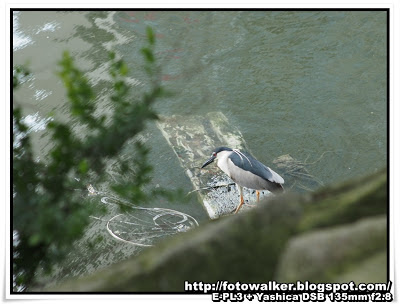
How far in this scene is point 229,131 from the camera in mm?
7281

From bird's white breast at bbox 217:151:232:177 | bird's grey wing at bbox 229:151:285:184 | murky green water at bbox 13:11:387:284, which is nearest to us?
bird's grey wing at bbox 229:151:285:184

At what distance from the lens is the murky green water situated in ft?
22.6

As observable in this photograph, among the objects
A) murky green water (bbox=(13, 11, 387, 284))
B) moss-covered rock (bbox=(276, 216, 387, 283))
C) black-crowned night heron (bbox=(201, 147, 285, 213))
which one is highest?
murky green water (bbox=(13, 11, 387, 284))

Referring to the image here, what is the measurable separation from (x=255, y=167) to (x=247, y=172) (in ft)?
0.39

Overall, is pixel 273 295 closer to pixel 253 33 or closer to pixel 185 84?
pixel 185 84

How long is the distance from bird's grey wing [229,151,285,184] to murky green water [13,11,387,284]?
0.74 metres

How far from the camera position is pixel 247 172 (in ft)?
19.3

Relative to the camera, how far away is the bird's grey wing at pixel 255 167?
18.9 feet

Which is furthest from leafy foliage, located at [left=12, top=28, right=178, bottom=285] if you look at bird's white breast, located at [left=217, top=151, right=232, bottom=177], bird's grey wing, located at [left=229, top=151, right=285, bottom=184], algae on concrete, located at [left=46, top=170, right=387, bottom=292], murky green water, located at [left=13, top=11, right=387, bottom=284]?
bird's white breast, located at [left=217, top=151, right=232, bottom=177]

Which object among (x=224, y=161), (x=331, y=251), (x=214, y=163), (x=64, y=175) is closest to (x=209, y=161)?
(x=224, y=161)

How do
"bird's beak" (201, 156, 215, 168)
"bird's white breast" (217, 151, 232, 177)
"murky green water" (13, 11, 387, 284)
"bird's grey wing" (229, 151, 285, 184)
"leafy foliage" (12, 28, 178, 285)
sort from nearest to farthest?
"leafy foliage" (12, 28, 178, 285), "bird's grey wing" (229, 151, 285, 184), "bird's white breast" (217, 151, 232, 177), "bird's beak" (201, 156, 215, 168), "murky green water" (13, 11, 387, 284)

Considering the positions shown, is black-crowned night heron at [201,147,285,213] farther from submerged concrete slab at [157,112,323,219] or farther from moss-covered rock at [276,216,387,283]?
moss-covered rock at [276,216,387,283]

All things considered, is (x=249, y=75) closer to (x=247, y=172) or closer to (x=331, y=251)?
(x=247, y=172)
